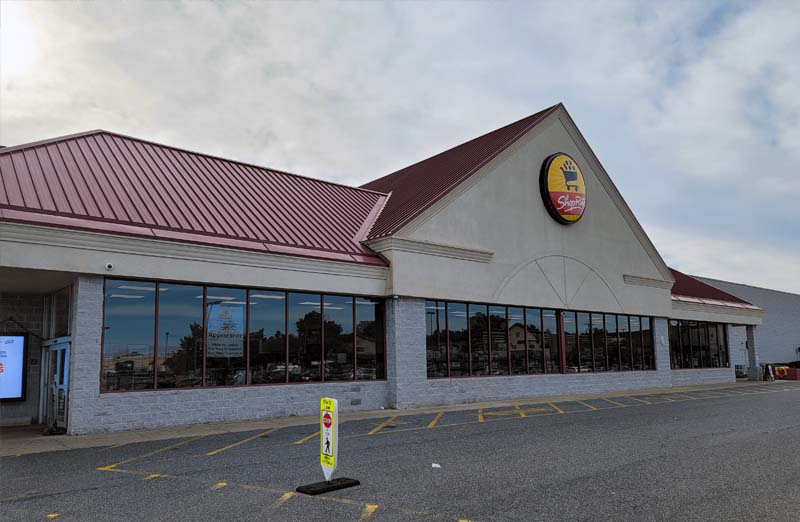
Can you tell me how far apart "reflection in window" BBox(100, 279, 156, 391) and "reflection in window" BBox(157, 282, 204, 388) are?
246 millimetres

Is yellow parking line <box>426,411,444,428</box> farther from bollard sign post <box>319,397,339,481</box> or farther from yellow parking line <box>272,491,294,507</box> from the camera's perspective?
yellow parking line <box>272,491,294,507</box>

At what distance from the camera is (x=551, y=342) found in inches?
1028

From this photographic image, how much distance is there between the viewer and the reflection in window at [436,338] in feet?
70.5

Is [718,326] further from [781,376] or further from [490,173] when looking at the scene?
[490,173]

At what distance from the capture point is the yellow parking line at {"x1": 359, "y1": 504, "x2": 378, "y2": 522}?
7.39 meters

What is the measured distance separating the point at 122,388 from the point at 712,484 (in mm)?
12994

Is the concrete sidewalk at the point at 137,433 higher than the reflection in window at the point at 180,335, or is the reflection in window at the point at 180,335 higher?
the reflection in window at the point at 180,335

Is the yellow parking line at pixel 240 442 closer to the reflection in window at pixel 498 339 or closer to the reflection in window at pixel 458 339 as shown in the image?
the reflection in window at pixel 458 339

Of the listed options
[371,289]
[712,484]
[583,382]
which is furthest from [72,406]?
[583,382]

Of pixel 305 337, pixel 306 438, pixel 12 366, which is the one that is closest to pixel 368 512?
pixel 306 438

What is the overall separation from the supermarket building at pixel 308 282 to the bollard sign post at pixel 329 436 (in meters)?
8.22

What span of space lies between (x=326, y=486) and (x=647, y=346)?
25.9 meters

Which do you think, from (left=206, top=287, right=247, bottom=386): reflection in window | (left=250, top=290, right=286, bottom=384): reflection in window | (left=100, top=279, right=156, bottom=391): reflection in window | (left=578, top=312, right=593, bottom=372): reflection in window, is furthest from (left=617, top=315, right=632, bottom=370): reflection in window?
(left=100, top=279, right=156, bottom=391): reflection in window

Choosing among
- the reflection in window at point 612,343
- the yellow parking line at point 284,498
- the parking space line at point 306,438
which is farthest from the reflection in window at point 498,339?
the yellow parking line at point 284,498
